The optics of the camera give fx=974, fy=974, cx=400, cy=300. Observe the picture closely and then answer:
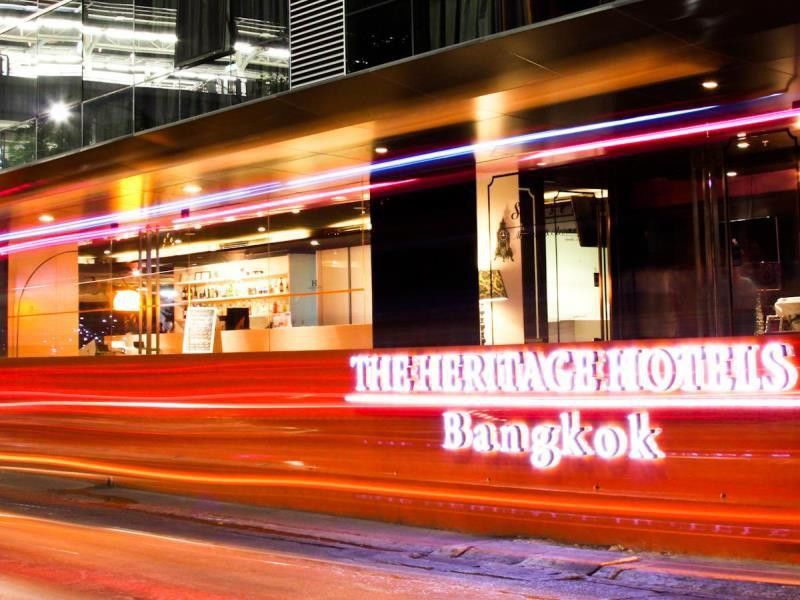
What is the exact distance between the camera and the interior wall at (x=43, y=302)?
1995cm

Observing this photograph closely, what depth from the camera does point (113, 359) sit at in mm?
15141

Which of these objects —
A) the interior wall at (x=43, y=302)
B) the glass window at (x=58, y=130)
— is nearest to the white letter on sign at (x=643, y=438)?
the glass window at (x=58, y=130)

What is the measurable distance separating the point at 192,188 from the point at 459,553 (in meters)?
9.69

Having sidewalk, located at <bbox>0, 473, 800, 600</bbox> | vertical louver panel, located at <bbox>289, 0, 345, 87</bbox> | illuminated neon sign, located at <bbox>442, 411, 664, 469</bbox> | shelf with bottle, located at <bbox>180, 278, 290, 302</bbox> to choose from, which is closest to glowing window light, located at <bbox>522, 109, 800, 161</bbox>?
vertical louver panel, located at <bbox>289, 0, 345, 87</bbox>

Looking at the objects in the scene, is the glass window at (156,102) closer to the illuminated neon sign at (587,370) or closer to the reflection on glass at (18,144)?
the reflection on glass at (18,144)

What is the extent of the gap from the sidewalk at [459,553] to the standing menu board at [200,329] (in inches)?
135

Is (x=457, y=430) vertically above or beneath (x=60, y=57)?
beneath

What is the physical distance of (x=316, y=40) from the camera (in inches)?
461

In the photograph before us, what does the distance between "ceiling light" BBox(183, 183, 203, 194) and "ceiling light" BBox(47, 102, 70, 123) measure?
218cm

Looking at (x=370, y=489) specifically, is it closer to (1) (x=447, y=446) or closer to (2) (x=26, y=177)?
(1) (x=447, y=446)

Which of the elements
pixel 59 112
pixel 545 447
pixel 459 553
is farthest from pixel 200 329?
pixel 459 553

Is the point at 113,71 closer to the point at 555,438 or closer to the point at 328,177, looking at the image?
the point at 328,177

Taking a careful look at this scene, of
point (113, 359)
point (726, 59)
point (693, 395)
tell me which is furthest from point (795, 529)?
point (113, 359)

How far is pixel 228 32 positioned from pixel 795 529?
31.4 feet
